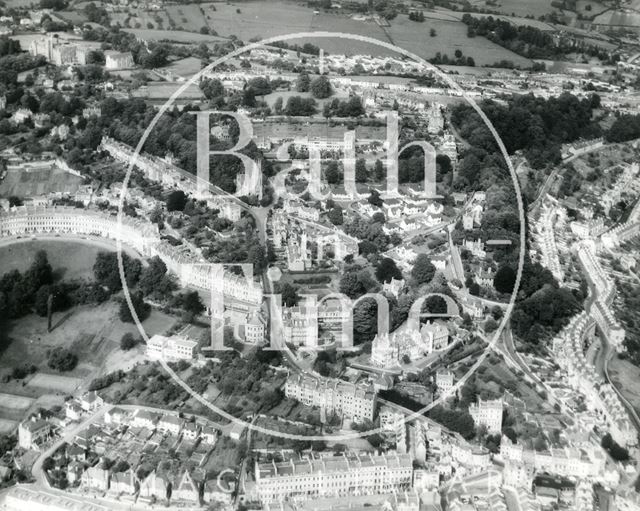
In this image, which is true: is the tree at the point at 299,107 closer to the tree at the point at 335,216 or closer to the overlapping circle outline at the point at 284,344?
the overlapping circle outline at the point at 284,344

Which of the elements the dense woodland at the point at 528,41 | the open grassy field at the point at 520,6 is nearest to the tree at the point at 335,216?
the dense woodland at the point at 528,41

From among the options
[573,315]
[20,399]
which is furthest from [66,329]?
[573,315]

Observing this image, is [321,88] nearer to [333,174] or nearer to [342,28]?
[333,174]

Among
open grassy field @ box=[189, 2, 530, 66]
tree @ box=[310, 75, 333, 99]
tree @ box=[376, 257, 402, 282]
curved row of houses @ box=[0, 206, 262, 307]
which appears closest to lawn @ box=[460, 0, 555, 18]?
open grassy field @ box=[189, 2, 530, 66]

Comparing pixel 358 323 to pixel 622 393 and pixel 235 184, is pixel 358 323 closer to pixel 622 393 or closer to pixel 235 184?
pixel 622 393

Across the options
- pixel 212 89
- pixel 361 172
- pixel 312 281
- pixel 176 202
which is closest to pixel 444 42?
pixel 212 89

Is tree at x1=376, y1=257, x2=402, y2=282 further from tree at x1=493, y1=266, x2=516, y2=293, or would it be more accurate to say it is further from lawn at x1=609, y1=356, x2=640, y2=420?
lawn at x1=609, y1=356, x2=640, y2=420
